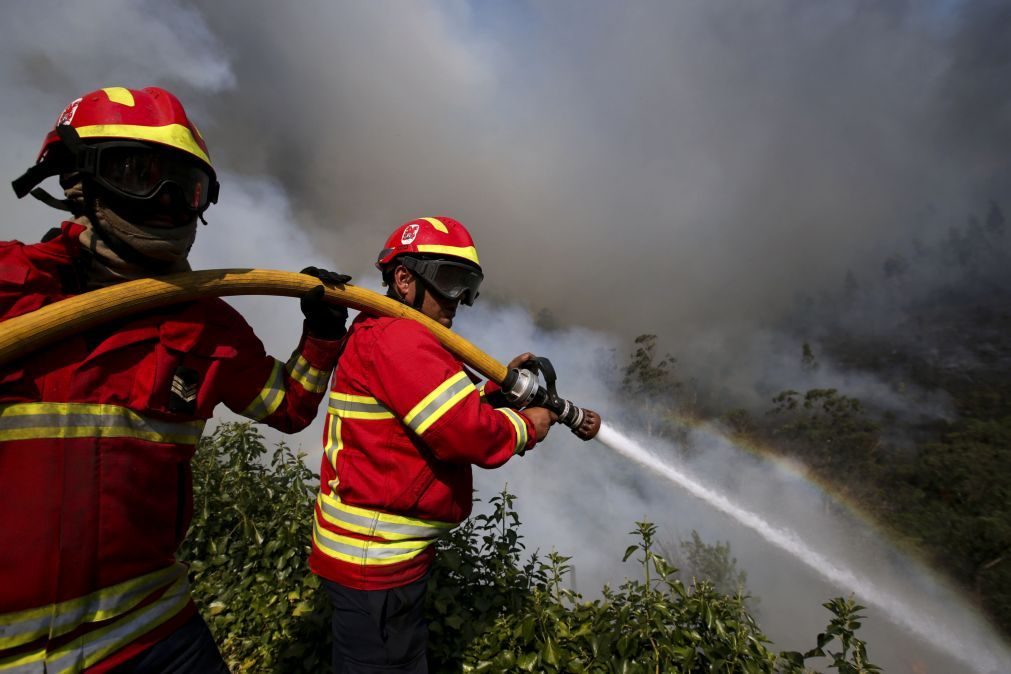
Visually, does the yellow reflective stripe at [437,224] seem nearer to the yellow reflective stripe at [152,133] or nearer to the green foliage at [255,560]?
the yellow reflective stripe at [152,133]

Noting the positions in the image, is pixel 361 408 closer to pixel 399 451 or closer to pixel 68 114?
pixel 399 451

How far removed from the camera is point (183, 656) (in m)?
1.92

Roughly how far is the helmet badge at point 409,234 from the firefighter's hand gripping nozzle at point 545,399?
45.8 inches

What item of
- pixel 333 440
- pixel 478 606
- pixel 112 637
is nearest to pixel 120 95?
pixel 333 440

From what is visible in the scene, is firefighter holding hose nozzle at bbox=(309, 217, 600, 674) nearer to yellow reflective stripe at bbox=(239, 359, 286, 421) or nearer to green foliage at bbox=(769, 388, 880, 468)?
yellow reflective stripe at bbox=(239, 359, 286, 421)

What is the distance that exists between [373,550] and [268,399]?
961mm

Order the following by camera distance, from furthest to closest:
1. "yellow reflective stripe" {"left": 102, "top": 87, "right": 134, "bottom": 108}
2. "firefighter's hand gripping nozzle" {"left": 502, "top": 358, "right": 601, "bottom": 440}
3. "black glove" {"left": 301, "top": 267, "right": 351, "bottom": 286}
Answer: "firefighter's hand gripping nozzle" {"left": 502, "top": 358, "right": 601, "bottom": 440}, "black glove" {"left": 301, "top": 267, "right": 351, "bottom": 286}, "yellow reflective stripe" {"left": 102, "top": 87, "right": 134, "bottom": 108}

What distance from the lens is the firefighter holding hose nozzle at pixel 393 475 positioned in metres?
2.41

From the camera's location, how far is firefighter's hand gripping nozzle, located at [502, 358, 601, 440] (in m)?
3.39

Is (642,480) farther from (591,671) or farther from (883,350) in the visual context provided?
(591,671)

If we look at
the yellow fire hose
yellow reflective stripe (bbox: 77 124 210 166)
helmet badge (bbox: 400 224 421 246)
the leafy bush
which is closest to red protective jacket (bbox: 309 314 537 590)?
the yellow fire hose

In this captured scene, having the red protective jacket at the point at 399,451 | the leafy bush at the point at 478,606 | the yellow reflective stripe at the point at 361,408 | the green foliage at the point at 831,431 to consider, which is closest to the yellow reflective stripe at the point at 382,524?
the red protective jacket at the point at 399,451

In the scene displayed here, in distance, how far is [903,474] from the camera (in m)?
33.1

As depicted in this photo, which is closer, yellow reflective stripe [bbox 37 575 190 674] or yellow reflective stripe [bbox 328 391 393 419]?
yellow reflective stripe [bbox 37 575 190 674]
